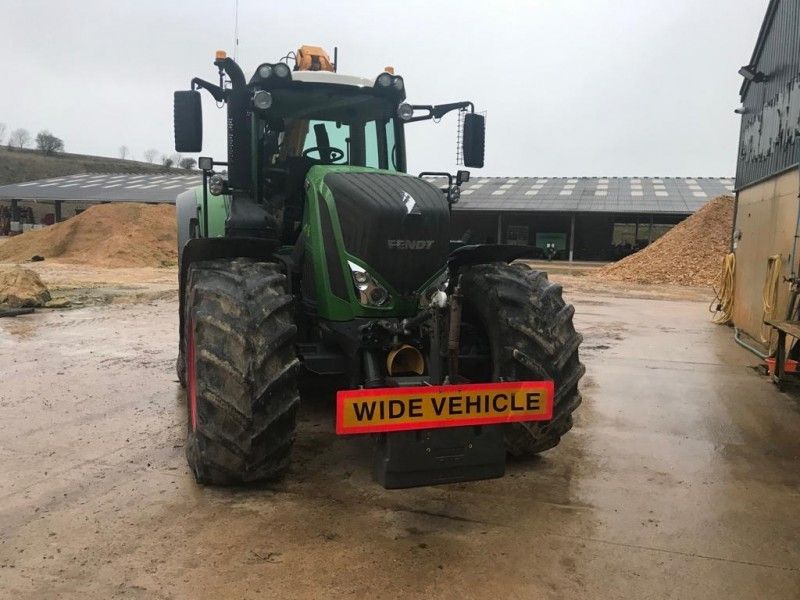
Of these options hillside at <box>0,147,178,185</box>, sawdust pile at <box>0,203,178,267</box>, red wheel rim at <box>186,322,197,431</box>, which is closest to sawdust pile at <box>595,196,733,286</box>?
sawdust pile at <box>0,203,178,267</box>

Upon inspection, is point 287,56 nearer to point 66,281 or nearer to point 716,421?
point 716,421

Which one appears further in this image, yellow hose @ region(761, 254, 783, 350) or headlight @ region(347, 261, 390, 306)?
yellow hose @ region(761, 254, 783, 350)

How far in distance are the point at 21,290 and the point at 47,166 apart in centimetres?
7254

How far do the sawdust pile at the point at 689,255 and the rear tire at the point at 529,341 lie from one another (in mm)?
17687

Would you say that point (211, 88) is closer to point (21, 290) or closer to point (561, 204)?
point (21, 290)

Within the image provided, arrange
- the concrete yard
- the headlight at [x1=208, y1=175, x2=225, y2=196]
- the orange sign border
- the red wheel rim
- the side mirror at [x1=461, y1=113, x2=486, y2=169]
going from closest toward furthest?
1. the concrete yard
2. the orange sign border
3. the red wheel rim
4. the headlight at [x1=208, y1=175, x2=225, y2=196]
5. the side mirror at [x1=461, y1=113, x2=486, y2=169]

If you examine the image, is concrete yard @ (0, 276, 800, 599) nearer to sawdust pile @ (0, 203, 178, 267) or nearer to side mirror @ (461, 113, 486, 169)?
side mirror @ (461, 113, 486, 169)

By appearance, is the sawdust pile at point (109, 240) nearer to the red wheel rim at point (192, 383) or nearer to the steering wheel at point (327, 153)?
the steering wheel at point (327, 153)

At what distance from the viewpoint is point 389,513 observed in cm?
363

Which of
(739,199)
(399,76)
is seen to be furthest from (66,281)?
(739,199)

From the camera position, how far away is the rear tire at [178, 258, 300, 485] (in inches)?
138

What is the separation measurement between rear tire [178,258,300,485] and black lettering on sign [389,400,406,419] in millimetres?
673

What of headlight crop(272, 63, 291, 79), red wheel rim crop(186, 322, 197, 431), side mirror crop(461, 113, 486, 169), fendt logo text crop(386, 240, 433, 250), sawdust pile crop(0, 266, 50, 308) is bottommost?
sawdust pile crop(0, 266, 50, 308)

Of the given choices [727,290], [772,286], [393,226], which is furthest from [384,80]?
[727,290]
